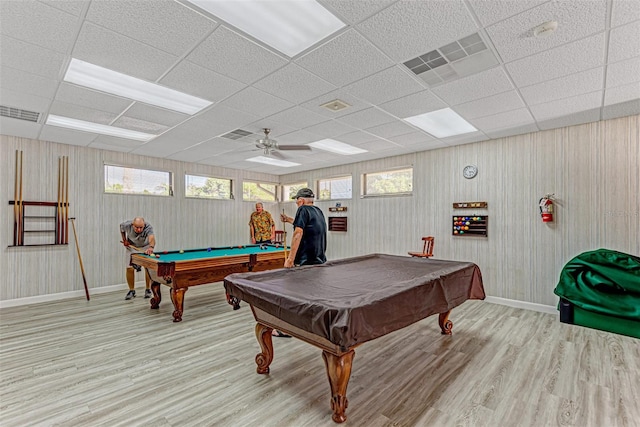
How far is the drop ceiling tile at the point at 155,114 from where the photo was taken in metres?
3.36

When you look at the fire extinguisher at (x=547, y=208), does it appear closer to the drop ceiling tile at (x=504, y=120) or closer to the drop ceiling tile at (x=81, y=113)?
the drop ceiling tile at (x=504, y=120)

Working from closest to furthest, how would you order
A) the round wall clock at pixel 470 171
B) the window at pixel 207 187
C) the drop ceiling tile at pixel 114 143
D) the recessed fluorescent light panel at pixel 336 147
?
the drop ceiling tile at pixel 114 143, the round wall clock at pixel 470 171, the recessed fluorescent light panel at pixel 336 147, the window at pixel 207 187

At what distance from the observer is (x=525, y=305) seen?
4.29m

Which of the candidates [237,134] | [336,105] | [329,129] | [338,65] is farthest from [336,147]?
[338,65]

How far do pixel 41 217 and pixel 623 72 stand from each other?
7.69 metres

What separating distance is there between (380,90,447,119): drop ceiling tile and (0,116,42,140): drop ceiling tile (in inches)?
186

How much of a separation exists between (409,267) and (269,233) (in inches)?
150

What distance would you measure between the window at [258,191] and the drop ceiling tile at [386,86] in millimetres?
5095

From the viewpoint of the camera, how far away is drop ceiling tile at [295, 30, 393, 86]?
7.02 feet

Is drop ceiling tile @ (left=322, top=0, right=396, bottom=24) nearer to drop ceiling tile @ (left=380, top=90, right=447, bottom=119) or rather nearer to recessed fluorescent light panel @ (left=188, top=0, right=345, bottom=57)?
recessed fluorescent light panel @ (left=188, top=0, right=345, bottom=57)

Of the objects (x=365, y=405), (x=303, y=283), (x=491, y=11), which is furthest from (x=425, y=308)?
(x=491, y=11)

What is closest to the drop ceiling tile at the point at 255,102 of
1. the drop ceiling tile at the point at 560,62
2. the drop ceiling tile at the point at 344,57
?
the drop ceiling tile at the point at 344,57

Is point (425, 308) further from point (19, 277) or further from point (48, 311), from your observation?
point (19, 277)

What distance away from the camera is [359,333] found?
1.65m
